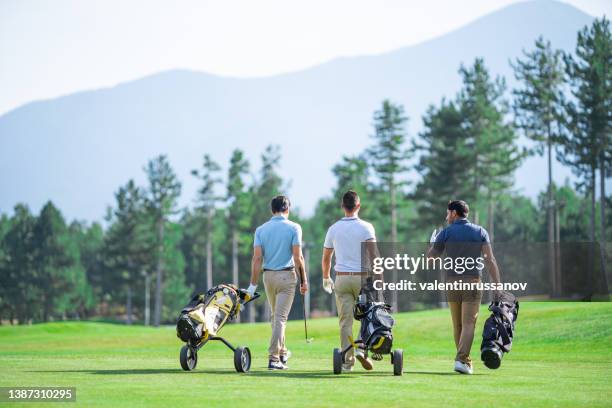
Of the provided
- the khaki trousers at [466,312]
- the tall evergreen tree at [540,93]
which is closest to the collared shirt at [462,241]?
the khaki trousers at [466,312]

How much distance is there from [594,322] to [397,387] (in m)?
17.9

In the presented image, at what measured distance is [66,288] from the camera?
4670 inches

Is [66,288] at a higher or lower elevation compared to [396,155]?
lower

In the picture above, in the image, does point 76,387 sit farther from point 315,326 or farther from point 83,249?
point 83,249

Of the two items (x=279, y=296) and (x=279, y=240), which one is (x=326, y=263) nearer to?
(x=279, y=240)

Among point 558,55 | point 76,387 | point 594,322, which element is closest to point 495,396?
A: point 76,387

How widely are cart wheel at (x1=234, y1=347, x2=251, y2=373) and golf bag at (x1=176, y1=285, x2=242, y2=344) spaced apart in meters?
0.52

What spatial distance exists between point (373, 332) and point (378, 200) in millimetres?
88537

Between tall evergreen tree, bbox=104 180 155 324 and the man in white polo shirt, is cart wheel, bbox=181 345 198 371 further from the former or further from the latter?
tall evergreen tree, bbox=104 180 155 324

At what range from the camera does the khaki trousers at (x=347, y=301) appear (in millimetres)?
17188

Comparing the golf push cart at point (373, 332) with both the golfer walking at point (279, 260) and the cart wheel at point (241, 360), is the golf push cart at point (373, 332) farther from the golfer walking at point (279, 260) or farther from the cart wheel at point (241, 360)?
the cart wheel at point (241, 360)

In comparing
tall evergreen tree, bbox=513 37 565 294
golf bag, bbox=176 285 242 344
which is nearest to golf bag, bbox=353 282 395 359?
golf bag, bbox=176 285 242 344

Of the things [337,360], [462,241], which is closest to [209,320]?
[337,360]

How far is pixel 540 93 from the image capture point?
82.8 meters
